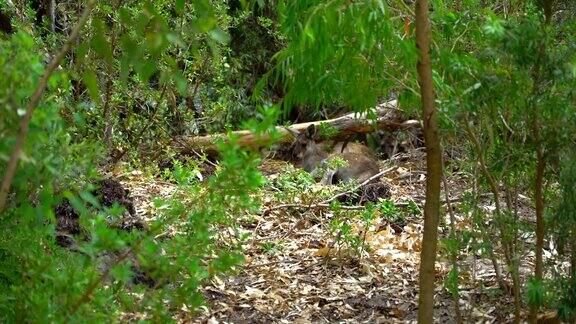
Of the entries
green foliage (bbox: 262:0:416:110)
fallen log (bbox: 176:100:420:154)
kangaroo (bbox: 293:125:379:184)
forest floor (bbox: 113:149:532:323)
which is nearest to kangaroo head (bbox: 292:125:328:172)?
kangaroo (bbox: 293:125:379:184)

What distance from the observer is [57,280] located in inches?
→ 91.3

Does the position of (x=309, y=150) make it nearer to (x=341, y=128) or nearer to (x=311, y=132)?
(x=311, y=132)

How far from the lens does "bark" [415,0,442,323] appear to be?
3.18 metres

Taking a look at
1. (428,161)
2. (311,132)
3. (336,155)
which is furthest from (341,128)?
(428,161)

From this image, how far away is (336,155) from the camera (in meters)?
8.20

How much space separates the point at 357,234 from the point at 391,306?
1.17 m

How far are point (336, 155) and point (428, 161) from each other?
490 cm

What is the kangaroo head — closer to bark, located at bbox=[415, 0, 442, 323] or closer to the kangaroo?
the kangaroo

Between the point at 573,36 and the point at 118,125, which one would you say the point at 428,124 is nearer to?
the point at 573,36

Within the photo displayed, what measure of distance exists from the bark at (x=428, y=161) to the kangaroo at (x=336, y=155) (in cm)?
410

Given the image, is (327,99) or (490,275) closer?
(327,99)

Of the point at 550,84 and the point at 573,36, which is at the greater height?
the point at 573,36

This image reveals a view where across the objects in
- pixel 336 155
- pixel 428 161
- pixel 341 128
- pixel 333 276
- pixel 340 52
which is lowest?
pixel 333 276

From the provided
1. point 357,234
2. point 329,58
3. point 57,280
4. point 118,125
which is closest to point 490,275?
point 357,234
